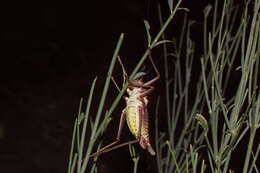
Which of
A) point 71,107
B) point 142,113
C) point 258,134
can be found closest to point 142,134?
point 142,113

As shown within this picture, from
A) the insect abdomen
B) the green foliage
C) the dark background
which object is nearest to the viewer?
the green foliage

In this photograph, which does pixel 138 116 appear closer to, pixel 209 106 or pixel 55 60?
pixel 209 106

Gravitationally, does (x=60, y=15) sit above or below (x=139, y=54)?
above

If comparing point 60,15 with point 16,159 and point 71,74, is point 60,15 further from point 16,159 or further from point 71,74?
point 16,159

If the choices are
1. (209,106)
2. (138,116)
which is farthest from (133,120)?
(209,106)

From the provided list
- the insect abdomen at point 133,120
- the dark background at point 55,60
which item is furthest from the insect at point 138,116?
the dark background at point 55,60

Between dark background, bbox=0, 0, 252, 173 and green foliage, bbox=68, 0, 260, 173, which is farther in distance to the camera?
dark background, bbox=0, 0, 252, 173

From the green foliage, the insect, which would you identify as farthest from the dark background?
the insect

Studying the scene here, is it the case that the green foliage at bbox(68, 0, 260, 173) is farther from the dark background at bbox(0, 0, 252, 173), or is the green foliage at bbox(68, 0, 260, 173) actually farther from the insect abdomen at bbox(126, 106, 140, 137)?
the dark background at bbox(0, 0, 252, 173)

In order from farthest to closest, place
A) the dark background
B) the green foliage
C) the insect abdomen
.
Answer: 1. the dark background
2. the insect abdomen
3. the green foliage
